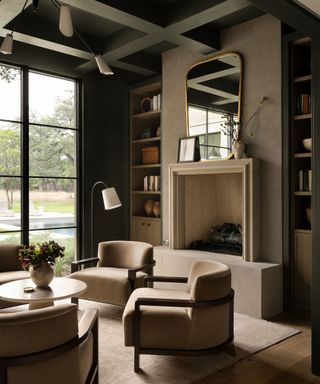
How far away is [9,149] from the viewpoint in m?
5.11

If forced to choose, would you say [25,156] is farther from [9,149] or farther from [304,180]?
[304,180]

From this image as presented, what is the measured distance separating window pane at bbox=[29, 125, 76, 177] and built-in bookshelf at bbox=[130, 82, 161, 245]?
99cm

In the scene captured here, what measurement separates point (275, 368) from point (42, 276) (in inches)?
80.5

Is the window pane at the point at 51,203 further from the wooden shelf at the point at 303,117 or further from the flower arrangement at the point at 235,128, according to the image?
the wooden shelf at the point at 303,117

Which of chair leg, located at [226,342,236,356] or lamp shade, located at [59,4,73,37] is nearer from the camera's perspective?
lamp shade, located at [59,4,73,37]

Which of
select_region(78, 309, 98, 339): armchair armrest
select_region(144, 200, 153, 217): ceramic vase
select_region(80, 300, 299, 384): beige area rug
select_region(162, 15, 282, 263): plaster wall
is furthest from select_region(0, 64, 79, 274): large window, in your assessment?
select_region(78, 309, 98, 339): armchair armrest

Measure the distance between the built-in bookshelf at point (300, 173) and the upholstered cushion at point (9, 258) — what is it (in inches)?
123

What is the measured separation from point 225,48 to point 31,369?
416cm

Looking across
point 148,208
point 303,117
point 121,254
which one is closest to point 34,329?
point 121,254

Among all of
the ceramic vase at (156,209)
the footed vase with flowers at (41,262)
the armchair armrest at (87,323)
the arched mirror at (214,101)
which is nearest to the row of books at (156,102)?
the arched mirror at (214,101)

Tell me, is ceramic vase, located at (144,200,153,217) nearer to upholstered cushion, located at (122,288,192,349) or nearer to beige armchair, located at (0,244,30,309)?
beige armchair, located at (0,244,30,309)

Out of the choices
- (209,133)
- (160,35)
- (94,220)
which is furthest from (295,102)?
(94,220)

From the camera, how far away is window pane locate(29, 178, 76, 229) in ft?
17.5

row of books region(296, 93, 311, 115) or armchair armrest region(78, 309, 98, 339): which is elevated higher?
row of books region(296, 93, 311, 115)
